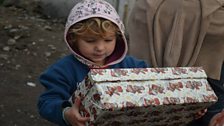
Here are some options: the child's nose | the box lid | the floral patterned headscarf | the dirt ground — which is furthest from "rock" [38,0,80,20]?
the box lid

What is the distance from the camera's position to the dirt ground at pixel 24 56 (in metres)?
4.69

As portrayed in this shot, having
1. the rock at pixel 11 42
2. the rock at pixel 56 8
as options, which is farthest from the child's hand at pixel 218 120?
the rock at pixel 56 8

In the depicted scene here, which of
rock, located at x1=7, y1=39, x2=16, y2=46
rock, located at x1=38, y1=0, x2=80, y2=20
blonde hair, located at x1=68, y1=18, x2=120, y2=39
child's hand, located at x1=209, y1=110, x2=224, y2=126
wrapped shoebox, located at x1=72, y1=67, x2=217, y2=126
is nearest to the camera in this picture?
wrapped shoebox, located at x1=72, y1=67, x2=217, y2=126

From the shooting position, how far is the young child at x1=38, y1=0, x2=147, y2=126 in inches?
96.0

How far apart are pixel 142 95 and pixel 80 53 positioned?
1.68 ft

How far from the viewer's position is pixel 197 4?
10.1ft

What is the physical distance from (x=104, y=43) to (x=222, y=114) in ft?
2.31

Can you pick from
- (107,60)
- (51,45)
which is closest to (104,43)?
(107,60)

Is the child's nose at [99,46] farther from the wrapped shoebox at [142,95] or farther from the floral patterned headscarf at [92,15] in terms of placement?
the wrapped shoebox at [142,95]

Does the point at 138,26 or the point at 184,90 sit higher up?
the point at 184,90

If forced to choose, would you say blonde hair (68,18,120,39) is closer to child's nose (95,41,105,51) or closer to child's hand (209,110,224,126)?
child's nose (95,41,105,51)

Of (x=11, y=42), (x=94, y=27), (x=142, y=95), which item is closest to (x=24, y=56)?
(x=11, y=42)

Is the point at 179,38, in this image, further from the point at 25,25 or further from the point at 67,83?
the point at 25,25

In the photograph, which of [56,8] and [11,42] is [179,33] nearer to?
[11,42]
